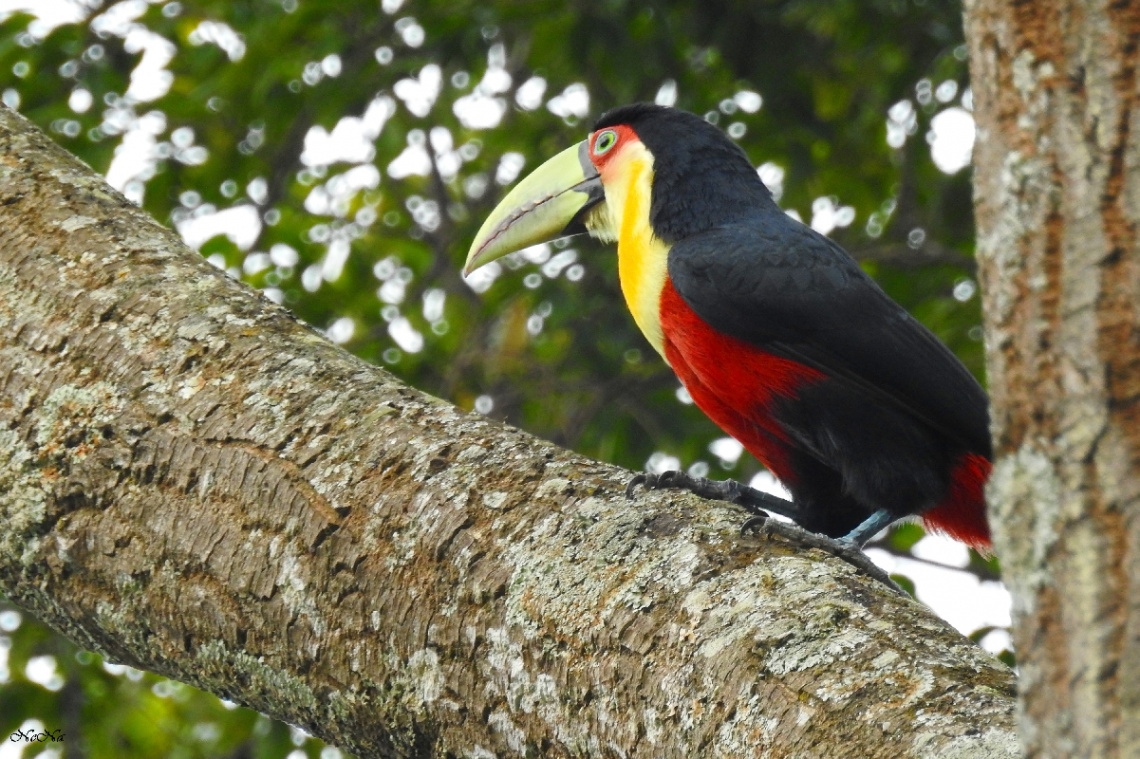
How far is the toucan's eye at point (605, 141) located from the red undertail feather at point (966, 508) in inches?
57.6

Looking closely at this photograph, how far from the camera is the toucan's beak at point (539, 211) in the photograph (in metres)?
3.91

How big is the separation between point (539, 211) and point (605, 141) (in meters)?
0.30

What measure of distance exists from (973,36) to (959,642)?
82cm

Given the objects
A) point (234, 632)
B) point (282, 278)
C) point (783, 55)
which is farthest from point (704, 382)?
point (282, 278)

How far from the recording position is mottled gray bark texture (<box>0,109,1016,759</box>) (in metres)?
1.61

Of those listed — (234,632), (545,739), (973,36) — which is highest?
(973,36)

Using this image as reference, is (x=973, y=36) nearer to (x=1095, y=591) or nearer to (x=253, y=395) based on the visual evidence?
(x=1095, y=591)

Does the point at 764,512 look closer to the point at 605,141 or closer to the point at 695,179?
the point at 695,179

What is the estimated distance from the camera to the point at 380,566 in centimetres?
194

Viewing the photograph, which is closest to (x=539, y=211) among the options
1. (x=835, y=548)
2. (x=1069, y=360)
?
(x=835, y=548)

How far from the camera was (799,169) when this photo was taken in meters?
5.03

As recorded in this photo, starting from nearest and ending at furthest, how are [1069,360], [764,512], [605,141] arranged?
[1069,360] → [764,512] → [605,141]

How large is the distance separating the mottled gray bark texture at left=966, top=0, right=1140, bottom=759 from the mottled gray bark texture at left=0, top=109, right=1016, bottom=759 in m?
0.37

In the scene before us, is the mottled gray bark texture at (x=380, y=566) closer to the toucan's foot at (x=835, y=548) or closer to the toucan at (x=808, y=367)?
the toucan's foot at (x=835, y=548)
